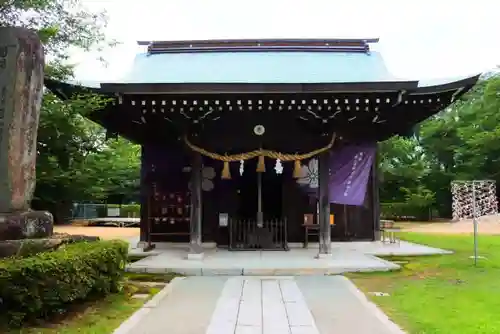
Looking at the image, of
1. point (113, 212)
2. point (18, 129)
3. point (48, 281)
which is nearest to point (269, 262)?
point (48, 281)

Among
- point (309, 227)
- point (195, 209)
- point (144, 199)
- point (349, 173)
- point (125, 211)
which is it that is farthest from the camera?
point (125, 211)

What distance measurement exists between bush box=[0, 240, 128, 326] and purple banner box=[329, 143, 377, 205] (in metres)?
7.52

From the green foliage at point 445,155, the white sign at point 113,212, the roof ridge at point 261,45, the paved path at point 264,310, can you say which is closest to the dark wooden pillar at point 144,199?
the roof ridge at point 261,45

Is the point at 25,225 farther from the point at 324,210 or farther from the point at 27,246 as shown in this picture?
the point at 324,210

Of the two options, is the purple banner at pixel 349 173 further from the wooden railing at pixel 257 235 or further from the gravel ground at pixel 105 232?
the gravel ground at pixel 105 232

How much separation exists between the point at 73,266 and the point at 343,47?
500 inches

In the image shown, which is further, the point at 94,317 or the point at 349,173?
the point at 349,173

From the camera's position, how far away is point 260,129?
37.3 ft

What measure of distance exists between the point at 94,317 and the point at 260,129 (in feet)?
22.0

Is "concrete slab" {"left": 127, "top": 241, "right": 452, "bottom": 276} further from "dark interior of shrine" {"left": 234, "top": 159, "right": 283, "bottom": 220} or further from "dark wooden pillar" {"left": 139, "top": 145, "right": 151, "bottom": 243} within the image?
"dark interior of shrine" {"left": 234, "top": 159, "right": 283, "bottom": 220}

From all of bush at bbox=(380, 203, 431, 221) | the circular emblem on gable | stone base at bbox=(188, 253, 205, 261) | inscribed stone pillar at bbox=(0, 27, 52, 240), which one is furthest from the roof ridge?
bush at bbox=(380, 203, 431, 221)

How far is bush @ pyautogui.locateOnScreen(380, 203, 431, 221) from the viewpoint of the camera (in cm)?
3206

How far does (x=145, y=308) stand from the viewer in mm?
6129

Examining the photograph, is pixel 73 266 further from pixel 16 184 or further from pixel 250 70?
pixel 250 70
